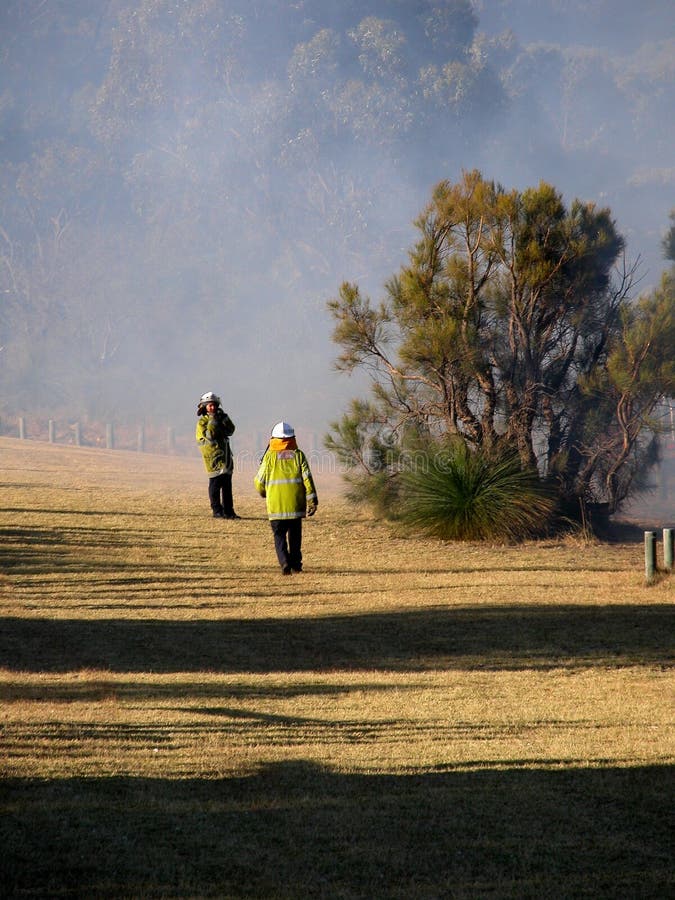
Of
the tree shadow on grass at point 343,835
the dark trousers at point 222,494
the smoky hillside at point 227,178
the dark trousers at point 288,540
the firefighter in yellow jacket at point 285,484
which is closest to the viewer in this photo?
the tree shadow on grass at point 343,835

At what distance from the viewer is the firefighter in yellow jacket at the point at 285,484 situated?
1236 cm

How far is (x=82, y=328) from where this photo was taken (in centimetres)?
7388

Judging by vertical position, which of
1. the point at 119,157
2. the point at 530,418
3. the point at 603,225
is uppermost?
the point at 119,157

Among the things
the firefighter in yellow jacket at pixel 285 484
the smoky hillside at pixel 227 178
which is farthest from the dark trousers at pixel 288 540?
the smoky hillside at pixel 227 178

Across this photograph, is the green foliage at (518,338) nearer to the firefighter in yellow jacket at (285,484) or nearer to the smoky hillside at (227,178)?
the firefighter in yellow jacket at (285,484)

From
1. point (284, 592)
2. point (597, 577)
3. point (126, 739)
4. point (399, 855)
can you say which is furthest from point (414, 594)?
point (399, 855)

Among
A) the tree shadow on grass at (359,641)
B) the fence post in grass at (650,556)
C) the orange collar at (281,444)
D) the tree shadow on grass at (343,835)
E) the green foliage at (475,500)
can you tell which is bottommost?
the tree shadow on grass at (343,835)

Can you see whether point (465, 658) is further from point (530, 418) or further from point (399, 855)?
point (530, 418)

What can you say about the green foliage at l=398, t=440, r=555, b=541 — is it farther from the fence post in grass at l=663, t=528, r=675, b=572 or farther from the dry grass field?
the fence post in grass at l=663, t=528, r=675, b=572

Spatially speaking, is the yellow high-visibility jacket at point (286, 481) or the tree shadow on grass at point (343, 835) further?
the yellow high-visibility jacket at point (286, 481)

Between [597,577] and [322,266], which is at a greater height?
[322,266]

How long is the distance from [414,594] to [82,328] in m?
64.7

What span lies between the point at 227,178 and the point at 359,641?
264 feet

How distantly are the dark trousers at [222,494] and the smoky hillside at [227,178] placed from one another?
47824 mm
